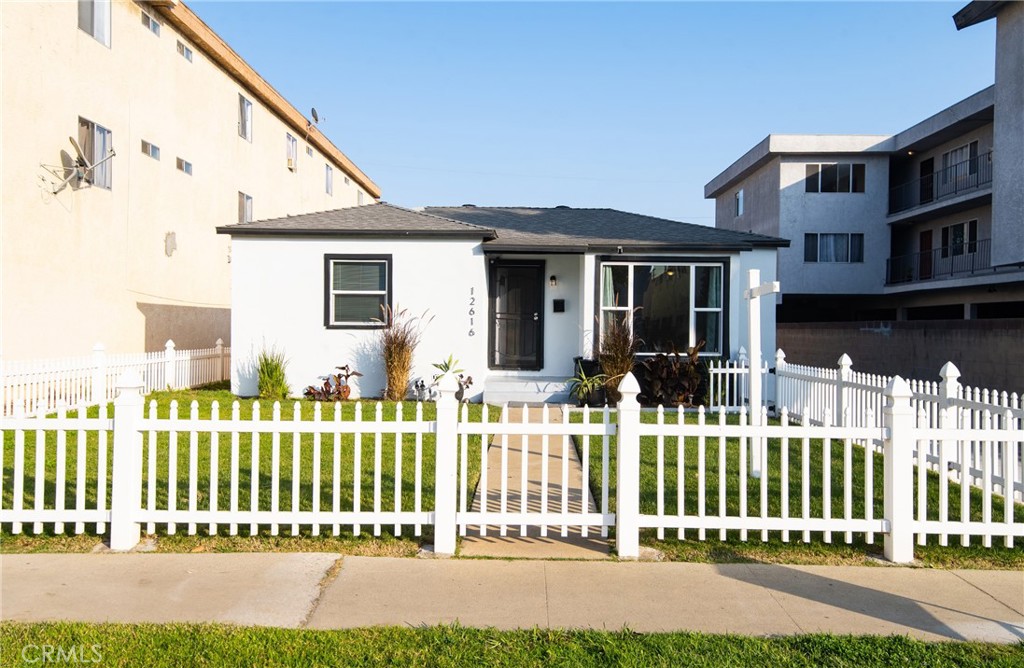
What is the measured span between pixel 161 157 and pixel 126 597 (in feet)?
52.2

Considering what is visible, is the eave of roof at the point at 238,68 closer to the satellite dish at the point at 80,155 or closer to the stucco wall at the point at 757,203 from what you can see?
the satellite dish at the point at 80,155

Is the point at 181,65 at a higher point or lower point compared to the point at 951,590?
higher

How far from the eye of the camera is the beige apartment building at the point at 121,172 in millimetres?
13578

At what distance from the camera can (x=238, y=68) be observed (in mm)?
21797

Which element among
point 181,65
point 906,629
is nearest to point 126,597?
point 906,629

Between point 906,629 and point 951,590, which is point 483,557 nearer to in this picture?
point 906,629

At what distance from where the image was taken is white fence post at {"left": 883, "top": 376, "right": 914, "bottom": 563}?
5.61 meters

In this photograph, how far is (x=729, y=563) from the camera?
5.57m

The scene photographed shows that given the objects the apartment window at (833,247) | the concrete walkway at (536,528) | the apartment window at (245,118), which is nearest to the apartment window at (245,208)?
the apartment window at (245,118)

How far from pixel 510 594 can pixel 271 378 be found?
401 inches

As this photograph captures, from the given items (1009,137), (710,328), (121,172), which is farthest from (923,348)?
(121,172)

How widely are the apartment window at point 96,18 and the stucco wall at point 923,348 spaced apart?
17761 mm

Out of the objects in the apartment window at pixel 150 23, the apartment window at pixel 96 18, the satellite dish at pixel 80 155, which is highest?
the apartment window at pixel 150 23

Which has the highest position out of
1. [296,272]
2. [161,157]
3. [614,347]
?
[161,157]
